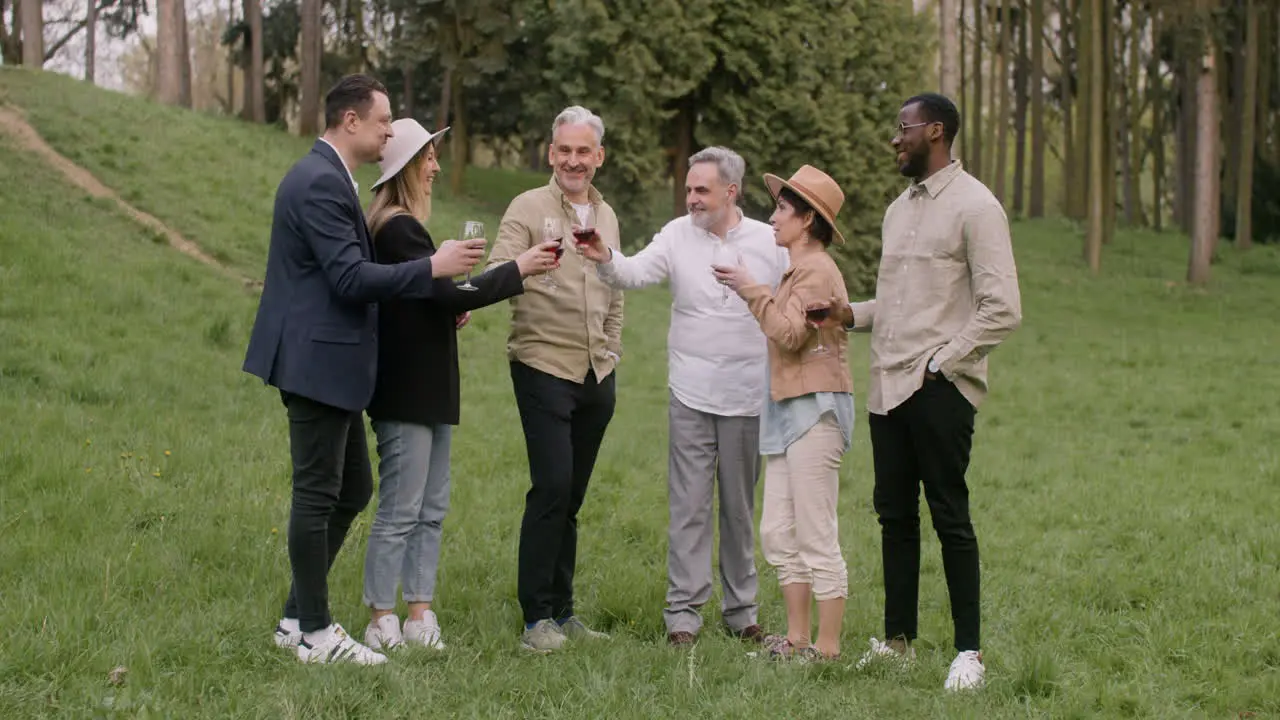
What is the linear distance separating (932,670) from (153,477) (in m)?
5.10

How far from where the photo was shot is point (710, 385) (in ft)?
20.0

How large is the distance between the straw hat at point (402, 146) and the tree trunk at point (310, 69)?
2656 cm

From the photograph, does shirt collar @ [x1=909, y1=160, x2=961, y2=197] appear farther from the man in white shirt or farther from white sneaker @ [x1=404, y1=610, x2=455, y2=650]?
white sneaker @ [x1=404, y1=610, x2=455, y2=650]

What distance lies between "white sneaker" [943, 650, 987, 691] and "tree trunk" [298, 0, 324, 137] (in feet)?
91.6

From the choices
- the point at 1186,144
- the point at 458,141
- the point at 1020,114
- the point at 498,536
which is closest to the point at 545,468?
the point at 498,536

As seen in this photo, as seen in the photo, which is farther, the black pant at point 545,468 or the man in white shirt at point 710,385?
the man in white shirt at point 710,385

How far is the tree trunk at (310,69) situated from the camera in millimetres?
31219

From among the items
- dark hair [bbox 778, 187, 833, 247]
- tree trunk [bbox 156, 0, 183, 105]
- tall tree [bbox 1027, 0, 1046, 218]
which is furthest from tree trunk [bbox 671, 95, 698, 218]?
dark hair [bbox 778, 187, 833, 247]

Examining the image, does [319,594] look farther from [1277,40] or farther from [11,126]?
[1277,40]

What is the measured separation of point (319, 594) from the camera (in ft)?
16.7

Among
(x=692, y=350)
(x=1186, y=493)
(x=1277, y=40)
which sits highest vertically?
(x=1277, y=40)

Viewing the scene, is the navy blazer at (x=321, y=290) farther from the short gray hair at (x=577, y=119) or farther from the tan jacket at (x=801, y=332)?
the tan jacket at (x=801, y=332)

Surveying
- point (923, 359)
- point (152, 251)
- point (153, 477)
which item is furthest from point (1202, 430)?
point (152, 251)

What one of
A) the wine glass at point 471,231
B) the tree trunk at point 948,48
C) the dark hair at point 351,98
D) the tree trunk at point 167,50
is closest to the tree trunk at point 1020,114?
the tree trunk at point 948,48
